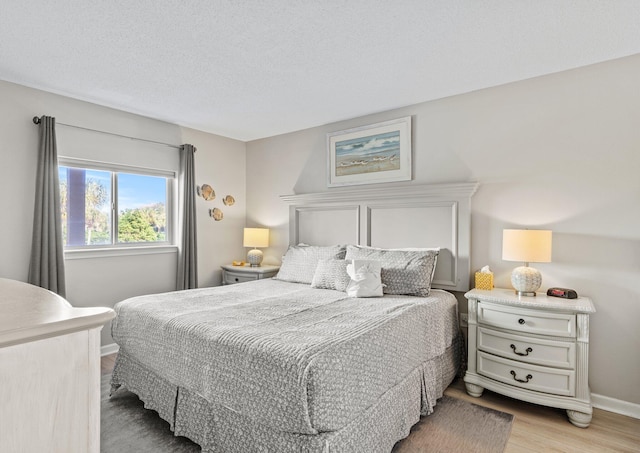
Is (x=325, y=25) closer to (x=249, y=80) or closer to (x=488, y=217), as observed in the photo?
(x=249, y=80)

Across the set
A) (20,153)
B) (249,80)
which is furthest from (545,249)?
(20,153)

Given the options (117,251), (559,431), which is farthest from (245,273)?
(559,431)

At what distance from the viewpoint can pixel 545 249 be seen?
256 centimetres

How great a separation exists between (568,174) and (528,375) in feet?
5.02

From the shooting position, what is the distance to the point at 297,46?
2396 mm

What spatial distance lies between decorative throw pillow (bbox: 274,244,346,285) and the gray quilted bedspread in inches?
28.1

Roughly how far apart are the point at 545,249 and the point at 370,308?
1.34m

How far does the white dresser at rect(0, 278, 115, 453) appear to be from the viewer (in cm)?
56

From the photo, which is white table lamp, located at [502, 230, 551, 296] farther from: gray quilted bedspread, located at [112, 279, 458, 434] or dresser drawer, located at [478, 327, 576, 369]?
gray quilted bedspread, located at [112, 279, 458, 434]

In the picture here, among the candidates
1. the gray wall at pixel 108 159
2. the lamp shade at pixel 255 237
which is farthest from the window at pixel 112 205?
the lamp shade at pixel 255 237

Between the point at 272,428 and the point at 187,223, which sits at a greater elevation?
the point at 187,223

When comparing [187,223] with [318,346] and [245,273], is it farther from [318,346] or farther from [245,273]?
[318,346]

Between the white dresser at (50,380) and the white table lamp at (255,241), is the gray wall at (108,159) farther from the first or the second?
the white dresser at (50,380)

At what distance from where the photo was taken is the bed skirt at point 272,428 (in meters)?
1.59
